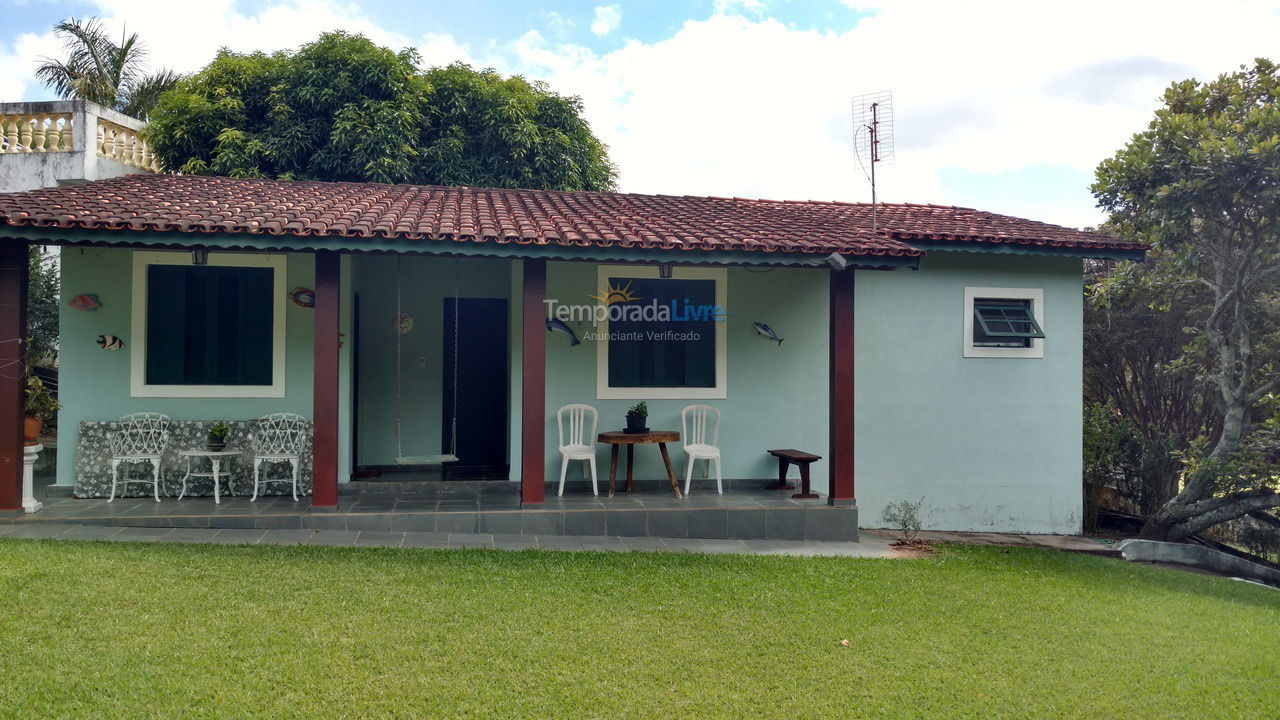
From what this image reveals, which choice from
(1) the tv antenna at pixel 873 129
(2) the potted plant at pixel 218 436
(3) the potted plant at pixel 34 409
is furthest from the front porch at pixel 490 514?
→ (1) the tv antenna at pixel 873 129

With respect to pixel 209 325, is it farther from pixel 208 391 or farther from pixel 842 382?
pixel 842 382

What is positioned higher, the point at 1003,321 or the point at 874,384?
the point at 1003,321

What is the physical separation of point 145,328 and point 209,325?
0.61 metres

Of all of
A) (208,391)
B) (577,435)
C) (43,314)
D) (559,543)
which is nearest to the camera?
(559,543)

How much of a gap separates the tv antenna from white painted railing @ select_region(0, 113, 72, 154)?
9854mm

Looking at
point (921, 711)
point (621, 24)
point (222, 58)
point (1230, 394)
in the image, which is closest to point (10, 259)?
point (921, 711)

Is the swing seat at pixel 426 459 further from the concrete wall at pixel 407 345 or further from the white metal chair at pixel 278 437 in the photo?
the concrete wall at pixel 407 345

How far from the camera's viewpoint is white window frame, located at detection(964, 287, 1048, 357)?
9906 mm

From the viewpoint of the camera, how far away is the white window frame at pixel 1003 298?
32.5 feet

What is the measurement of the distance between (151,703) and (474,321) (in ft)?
22.4

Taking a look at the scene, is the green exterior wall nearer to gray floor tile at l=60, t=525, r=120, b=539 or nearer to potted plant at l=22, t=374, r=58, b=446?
gray floor tile at l=60, t=525, r=120, b=539

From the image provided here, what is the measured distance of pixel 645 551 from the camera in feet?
23.1

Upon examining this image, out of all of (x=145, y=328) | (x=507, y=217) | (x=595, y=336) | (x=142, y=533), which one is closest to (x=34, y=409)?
(x=145, y=328)

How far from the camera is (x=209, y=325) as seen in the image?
28.1 feet
